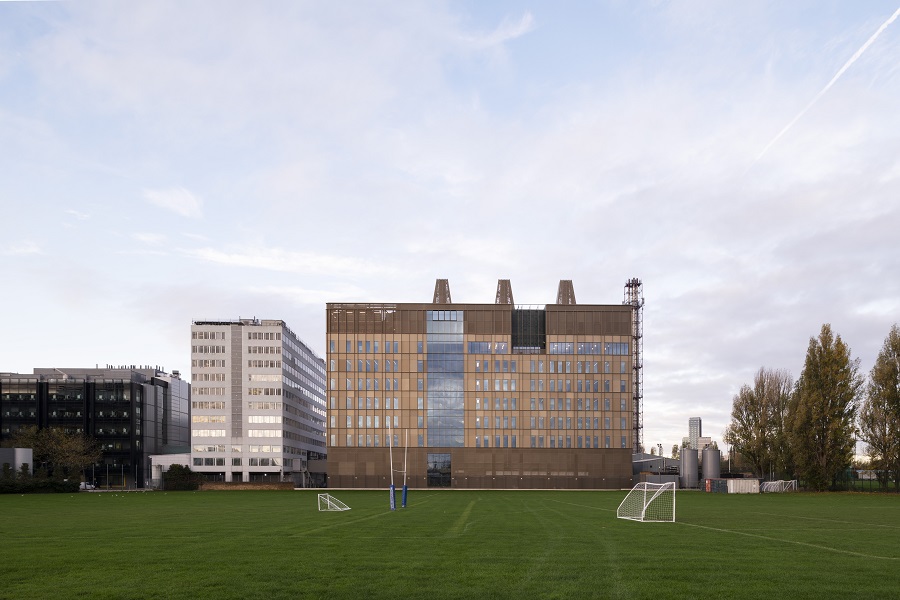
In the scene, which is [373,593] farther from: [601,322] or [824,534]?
[601,322]

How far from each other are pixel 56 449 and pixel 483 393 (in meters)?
75.0

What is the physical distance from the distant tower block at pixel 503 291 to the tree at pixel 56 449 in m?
79.5

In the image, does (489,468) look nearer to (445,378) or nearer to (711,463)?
(445,378)

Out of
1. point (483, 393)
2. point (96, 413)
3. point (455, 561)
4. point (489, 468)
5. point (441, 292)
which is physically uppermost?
point (441, 292)

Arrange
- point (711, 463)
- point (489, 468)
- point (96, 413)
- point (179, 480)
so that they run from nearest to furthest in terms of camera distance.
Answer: point (711, 463) < point (179, 480) < point (489, 468) < point (96, 413)

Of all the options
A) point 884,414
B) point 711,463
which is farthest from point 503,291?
point 884,414

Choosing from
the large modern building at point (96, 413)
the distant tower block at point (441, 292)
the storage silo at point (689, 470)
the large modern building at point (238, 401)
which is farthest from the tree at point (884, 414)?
the large modern building at point (96, 413)

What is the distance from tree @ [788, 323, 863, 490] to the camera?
87188 mm

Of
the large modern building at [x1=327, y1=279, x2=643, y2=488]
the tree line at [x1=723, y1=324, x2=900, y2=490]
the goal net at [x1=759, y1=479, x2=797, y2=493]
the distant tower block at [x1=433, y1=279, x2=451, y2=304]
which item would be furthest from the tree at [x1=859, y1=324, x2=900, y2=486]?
the distant tower block at [x1=433, y1=279, x2=451, y2=304]

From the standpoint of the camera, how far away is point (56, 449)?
126875 millimetres

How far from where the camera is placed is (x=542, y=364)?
138250 millimetres

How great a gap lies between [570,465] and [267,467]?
66.7m

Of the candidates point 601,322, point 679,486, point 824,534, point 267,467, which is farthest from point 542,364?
point 824,534

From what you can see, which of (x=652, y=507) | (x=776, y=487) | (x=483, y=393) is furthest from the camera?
(x=483, y=393)
